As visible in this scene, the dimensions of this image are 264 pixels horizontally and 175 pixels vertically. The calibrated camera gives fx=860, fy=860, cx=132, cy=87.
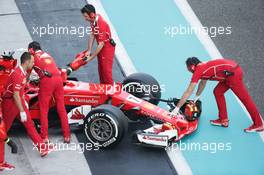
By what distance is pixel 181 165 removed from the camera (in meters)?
13.9

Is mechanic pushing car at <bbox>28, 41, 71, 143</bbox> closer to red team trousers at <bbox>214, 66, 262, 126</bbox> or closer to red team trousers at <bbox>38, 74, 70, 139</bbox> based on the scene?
red team trousers at <bbox>38, 74, 70, 139</bbox>

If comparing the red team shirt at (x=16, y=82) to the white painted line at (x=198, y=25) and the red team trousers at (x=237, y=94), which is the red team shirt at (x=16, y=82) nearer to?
the red team trousers at (x=237, y=94)

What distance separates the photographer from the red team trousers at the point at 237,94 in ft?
47.5

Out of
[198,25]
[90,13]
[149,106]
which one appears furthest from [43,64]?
[198,25]

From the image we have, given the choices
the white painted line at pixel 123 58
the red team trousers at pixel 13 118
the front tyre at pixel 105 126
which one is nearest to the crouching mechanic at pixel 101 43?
the white painted line at pixel 123 58

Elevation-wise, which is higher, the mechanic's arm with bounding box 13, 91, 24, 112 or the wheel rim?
the mechanic's arm with bounding box 13, 91, 24, 112

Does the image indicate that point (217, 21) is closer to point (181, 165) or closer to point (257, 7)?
point (257, 7)

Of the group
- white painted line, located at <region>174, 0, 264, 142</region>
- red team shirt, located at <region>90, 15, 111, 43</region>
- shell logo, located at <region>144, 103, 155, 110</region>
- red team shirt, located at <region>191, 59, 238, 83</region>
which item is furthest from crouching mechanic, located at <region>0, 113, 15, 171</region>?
white painted line, located at <region>174, 0, 264, 142</region>

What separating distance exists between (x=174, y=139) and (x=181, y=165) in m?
0.47

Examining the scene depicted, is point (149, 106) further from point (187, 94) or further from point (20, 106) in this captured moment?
point (20, 106)

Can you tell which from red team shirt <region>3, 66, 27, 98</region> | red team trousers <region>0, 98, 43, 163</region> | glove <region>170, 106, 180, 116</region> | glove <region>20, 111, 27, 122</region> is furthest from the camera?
glove <region>170, 106, 180, 116</region>

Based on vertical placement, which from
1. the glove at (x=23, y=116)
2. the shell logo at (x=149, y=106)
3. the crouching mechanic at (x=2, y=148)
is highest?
the shell logo at (x=149, y=106)

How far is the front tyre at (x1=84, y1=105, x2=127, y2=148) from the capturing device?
13852 mm

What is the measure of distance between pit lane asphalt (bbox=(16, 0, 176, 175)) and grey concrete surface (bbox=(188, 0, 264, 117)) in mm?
2415
